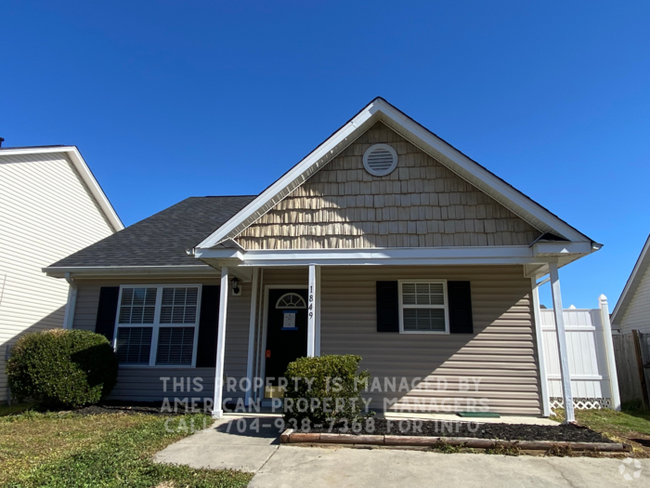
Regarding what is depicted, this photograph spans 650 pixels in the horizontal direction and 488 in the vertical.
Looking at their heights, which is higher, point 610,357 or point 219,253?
point 219,253

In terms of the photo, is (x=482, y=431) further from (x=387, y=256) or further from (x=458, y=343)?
(x=387, y=256)

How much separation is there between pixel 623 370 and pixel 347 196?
26.9ft

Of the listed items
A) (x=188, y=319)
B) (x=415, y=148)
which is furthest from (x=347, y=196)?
(x=188, y=319)

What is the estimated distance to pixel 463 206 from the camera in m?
7.25

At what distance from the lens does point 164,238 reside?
10680mm

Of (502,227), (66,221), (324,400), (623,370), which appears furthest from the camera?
(66,221)

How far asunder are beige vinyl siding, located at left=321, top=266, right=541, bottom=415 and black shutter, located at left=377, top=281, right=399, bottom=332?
4.6 inches

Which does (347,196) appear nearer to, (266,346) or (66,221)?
(266,346)

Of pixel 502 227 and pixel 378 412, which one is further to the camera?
pixel 378 412

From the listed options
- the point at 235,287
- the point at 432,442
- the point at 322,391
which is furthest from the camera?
the point at 235,287

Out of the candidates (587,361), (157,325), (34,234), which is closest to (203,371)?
(157,325)

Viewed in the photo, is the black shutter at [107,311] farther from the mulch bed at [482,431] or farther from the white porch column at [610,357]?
the white porch column at [610,357]

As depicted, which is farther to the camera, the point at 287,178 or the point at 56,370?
the point at 56,370

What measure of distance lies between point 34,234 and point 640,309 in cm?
1881
